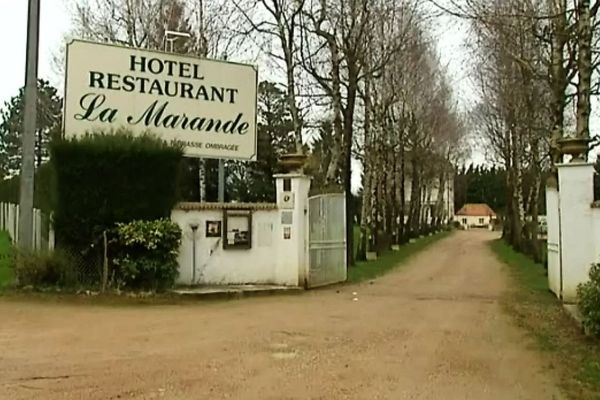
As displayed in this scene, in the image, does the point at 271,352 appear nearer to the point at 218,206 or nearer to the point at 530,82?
the point at 218,206

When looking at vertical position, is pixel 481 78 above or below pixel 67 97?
above

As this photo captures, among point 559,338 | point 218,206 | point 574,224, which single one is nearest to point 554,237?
point 574,224

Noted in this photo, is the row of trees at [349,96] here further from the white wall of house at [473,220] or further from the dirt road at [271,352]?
the white wall of house at [473,220]

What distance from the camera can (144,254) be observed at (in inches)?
639

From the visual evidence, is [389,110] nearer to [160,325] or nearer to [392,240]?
[392,240]

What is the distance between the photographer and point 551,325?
41.9 ft

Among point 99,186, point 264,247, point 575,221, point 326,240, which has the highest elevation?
point 99,186

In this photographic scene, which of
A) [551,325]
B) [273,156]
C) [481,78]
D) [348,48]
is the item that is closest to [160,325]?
[551,325]

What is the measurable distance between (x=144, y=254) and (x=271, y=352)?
7.02 m

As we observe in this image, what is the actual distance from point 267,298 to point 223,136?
4905mm

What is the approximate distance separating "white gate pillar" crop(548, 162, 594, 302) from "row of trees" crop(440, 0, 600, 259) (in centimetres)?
91

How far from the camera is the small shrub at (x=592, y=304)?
34.5ft

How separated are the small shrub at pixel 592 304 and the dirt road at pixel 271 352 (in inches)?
33.9

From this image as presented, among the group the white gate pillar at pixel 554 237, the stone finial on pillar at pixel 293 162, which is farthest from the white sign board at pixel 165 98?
the white gate pillar at pixel 554 237
